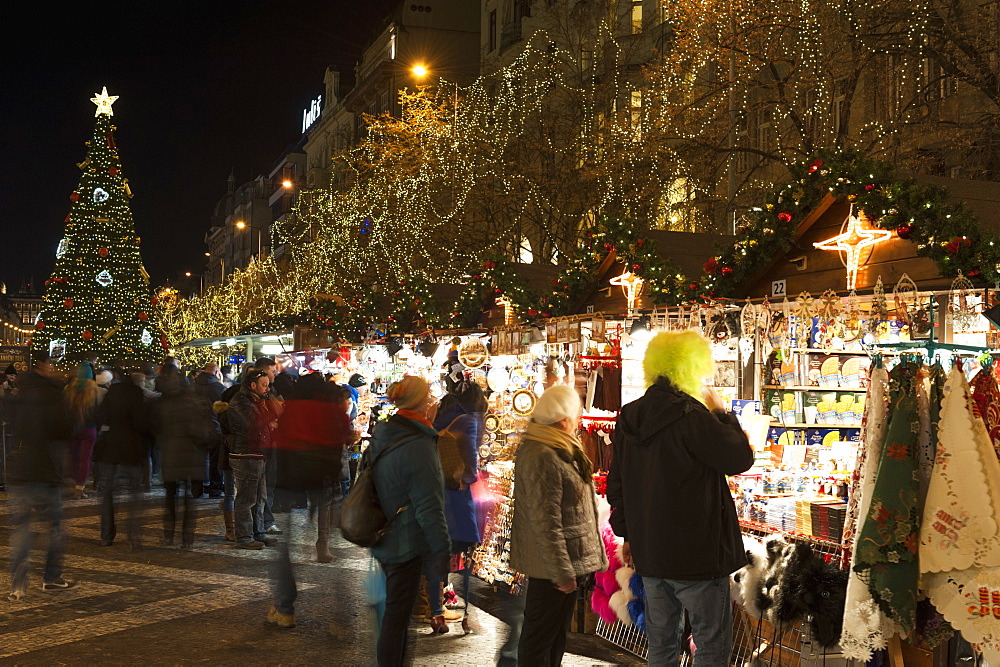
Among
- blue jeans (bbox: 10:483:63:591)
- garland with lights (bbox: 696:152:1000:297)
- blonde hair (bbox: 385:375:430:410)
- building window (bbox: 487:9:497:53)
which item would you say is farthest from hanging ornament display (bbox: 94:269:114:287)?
blonde hair (bbox: 385:375:430:410)

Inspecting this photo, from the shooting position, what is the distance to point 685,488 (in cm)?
431

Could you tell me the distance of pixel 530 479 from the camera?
479 cm

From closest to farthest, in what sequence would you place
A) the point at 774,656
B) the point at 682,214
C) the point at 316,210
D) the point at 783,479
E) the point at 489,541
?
1. the point at 774,656
2. the point at 783,479
3. the point at 489,541
4. the point at 682,214
5. the point at 316,210

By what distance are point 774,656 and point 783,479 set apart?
148 cm

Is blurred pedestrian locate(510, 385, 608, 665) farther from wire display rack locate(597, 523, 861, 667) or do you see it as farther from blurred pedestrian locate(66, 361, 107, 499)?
blurred pedestrian locate(66, 361, 107, 499)

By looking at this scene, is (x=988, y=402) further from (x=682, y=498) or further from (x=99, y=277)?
(x=99, y=277)

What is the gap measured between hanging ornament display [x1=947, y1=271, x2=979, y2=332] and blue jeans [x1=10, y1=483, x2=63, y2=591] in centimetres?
698

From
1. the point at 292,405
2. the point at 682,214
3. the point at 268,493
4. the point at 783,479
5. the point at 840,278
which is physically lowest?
the point at 268,493

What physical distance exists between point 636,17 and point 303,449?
23.9 metres

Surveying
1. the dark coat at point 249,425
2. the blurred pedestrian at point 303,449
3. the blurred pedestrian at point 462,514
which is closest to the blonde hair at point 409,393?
the blurred pedestrian at point 462,514

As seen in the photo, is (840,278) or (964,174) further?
(964,174)

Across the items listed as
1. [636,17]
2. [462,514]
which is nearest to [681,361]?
[462,514]

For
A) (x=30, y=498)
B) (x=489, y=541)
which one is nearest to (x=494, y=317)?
(x=489, y=541)

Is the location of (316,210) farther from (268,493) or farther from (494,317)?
(268,493)
